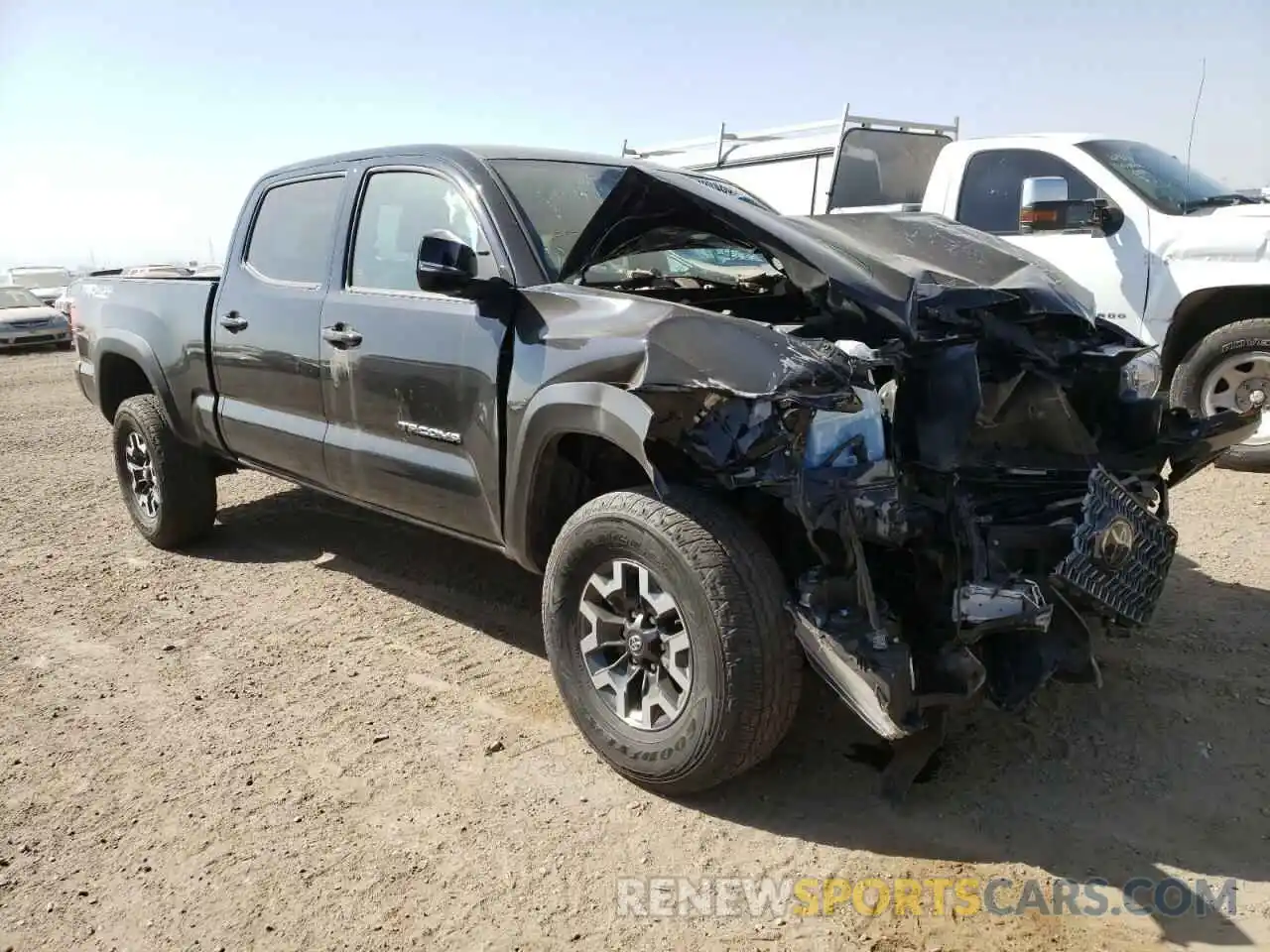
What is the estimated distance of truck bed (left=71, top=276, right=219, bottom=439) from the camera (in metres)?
5.09

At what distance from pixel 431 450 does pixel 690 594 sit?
A: 4.64 ft

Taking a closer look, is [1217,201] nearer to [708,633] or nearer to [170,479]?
[708,633]

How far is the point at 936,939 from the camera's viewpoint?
7.92 ft

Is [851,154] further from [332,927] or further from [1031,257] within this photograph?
[332,927]

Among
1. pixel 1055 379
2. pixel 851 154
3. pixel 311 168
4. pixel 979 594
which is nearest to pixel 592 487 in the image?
pixel 979 594

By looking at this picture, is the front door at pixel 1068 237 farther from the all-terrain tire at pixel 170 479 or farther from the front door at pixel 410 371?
the all-terrain tire at pixel 170 479

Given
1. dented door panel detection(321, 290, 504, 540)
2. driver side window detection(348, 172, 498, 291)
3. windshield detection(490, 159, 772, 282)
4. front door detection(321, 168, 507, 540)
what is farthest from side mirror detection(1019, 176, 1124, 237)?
dented door panel detection(321, 290, 504, 540)

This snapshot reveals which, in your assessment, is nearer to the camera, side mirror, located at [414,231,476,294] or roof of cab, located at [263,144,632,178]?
side mirror, located at [414,231,476,294]

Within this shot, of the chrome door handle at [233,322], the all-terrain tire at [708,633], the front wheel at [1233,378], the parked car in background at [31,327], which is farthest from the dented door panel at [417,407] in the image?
the parked car in background at [31,327]

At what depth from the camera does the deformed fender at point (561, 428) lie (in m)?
2.93

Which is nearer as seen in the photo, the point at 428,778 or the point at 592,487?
the point at 428,778

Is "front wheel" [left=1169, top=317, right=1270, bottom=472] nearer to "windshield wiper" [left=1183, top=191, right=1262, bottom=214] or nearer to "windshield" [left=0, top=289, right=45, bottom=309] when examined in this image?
"windshield wiper" [left=1183, top=191, right=1262, bottom=214]

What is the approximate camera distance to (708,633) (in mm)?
2766

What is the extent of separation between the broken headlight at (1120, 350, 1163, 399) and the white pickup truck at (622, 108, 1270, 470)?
1640mm
